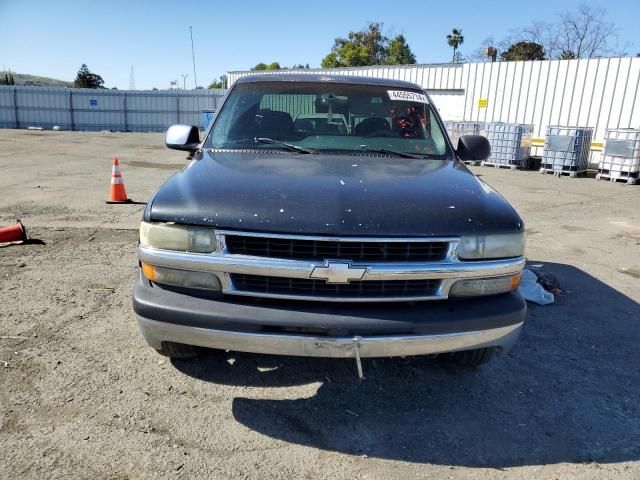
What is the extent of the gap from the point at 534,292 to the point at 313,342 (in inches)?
115

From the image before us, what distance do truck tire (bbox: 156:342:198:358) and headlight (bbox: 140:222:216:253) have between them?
62 centimetres

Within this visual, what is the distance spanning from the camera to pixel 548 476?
2.38m

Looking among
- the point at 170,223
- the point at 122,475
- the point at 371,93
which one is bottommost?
the point at 122,475

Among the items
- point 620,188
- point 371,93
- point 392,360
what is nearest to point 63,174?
point 371,93

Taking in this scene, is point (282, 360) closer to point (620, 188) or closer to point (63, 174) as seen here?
point (63, 174)

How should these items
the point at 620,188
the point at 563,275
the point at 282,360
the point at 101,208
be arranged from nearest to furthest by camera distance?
the point at 282,360 → the point at 563,275 → the point at 101,208 → the point at 620,188

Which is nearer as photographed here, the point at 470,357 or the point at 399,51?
the point at 470,357

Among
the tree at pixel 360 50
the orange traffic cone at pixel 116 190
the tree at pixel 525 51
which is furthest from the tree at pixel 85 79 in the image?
the orange traffic cone at pixel 116 190

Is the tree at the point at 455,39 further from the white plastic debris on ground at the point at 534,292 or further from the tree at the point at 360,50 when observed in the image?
the white plastic debris on ground at the point at 534,292

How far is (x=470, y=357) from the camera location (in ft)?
9.87

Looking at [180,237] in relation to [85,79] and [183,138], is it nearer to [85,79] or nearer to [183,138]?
[183,138]

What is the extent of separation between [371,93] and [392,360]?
2102 millimetres

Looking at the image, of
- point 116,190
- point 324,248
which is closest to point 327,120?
point 324,248

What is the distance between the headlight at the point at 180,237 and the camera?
7.95 feet
